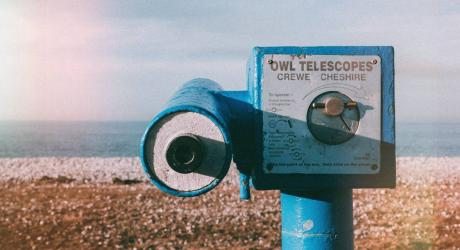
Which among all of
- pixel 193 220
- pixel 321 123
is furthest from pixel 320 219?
pixel 193 220

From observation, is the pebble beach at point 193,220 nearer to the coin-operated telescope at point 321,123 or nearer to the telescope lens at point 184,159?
the coin-operated telescope at point 321,123

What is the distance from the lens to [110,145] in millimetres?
81062

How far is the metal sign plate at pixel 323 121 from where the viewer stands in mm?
3254

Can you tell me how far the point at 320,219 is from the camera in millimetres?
3406

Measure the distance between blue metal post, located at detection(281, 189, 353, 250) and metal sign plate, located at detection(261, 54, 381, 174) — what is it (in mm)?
206

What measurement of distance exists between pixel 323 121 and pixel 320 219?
22.9 inches

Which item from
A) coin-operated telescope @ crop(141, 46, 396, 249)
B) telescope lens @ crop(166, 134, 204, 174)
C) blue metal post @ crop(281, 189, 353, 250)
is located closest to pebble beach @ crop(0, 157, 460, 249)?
blue metal post @ crop(281, 189, 353, 250)

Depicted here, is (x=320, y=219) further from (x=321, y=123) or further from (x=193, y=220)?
(x=193, y=220)

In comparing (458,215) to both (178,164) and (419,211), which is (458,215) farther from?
(178,164)

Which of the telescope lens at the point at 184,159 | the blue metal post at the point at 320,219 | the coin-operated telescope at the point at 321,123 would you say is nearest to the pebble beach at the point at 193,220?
the blue metal post at the point at 320,219

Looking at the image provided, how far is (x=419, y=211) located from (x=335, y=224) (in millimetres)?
8751

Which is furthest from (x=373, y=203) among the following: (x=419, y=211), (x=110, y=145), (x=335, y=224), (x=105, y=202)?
(x=110, y=145)

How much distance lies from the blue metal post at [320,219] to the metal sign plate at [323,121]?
21 cm

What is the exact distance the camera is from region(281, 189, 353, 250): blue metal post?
11.2ft
